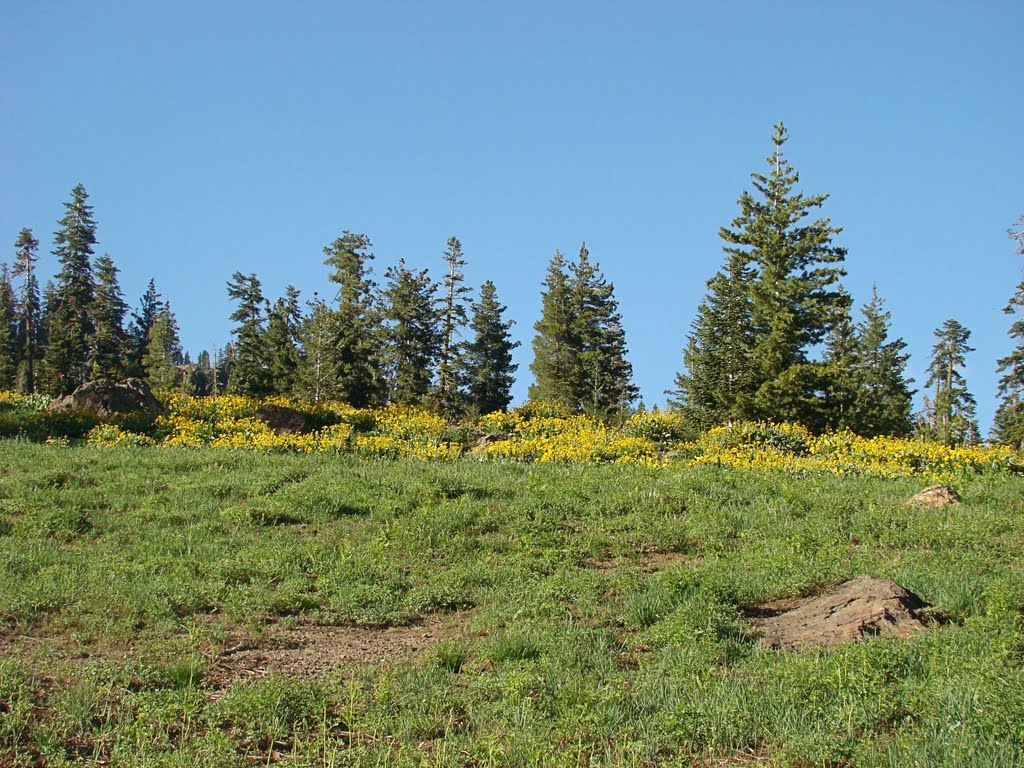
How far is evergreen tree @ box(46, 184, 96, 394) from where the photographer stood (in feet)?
166

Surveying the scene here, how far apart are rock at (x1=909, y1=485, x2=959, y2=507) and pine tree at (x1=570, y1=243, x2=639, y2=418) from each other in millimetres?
28032

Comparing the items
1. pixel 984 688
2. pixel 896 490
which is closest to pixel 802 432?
pixel 896 490

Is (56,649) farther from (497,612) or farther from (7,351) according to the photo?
(7,351)

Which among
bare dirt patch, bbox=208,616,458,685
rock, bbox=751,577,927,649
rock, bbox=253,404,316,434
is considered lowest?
bare dirt patch, bbox=208,616,458,685

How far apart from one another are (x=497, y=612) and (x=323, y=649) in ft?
6.24

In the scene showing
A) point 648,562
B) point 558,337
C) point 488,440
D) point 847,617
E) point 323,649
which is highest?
point 558,337

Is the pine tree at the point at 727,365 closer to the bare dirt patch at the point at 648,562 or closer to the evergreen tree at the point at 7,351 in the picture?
the bare dirt patch at the point at 648,562

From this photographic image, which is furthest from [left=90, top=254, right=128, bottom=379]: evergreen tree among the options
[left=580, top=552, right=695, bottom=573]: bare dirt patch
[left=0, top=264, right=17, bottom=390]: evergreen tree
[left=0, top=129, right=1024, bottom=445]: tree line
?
[left=580, top=552, right=695, bottom=573]: bare dirt patch

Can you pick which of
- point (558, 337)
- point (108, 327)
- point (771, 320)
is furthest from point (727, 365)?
point (108, 327)

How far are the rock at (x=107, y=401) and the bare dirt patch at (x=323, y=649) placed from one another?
1813 centimetres

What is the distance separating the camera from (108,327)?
2056 inches

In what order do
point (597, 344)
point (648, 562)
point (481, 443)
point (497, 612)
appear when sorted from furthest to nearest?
point (597, 344) → point (481, 443) → point (648, 562) → point (497, 612)

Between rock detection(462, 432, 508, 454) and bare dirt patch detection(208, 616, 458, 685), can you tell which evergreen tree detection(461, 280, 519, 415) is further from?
bare dirt patch detection(208, 616, 458, 685)

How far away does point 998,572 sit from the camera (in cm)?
1014
